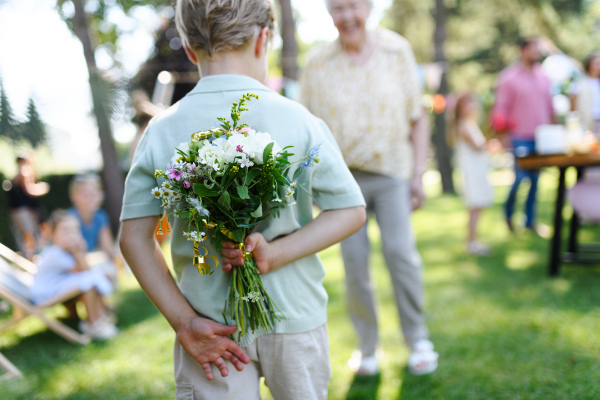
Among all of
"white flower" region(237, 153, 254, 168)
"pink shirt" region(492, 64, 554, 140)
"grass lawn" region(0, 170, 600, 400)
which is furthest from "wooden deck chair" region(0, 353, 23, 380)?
"pink shirt" region(492, 64, 554, 140)

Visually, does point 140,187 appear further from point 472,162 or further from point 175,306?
point 472,162

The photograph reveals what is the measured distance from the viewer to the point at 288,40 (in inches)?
352

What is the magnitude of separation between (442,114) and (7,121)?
456 inches

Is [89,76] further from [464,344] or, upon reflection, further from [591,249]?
[591,249]

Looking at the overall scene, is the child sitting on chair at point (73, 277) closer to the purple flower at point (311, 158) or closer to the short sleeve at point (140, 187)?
the short sleeve at point (140, 187)

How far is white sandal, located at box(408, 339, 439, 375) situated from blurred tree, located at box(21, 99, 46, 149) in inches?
84.1

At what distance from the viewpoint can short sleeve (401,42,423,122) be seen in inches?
99.2

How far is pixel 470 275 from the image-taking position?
14.8 ft

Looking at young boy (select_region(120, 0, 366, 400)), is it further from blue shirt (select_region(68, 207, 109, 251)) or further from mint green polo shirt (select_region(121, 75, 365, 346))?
blue shirt (select_region(68, 207, 109, 251))

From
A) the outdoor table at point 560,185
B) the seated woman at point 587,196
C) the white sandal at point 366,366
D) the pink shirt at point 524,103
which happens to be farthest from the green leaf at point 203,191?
the pink shirt at point 524,103

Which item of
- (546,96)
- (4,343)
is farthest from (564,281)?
→ (4,343)

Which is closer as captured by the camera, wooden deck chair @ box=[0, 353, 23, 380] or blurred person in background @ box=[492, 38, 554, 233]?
wooden deck chair @ box=[0, 353, 23, 380]

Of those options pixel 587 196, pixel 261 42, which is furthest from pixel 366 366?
pixel 587 196

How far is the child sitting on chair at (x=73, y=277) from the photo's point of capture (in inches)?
151
